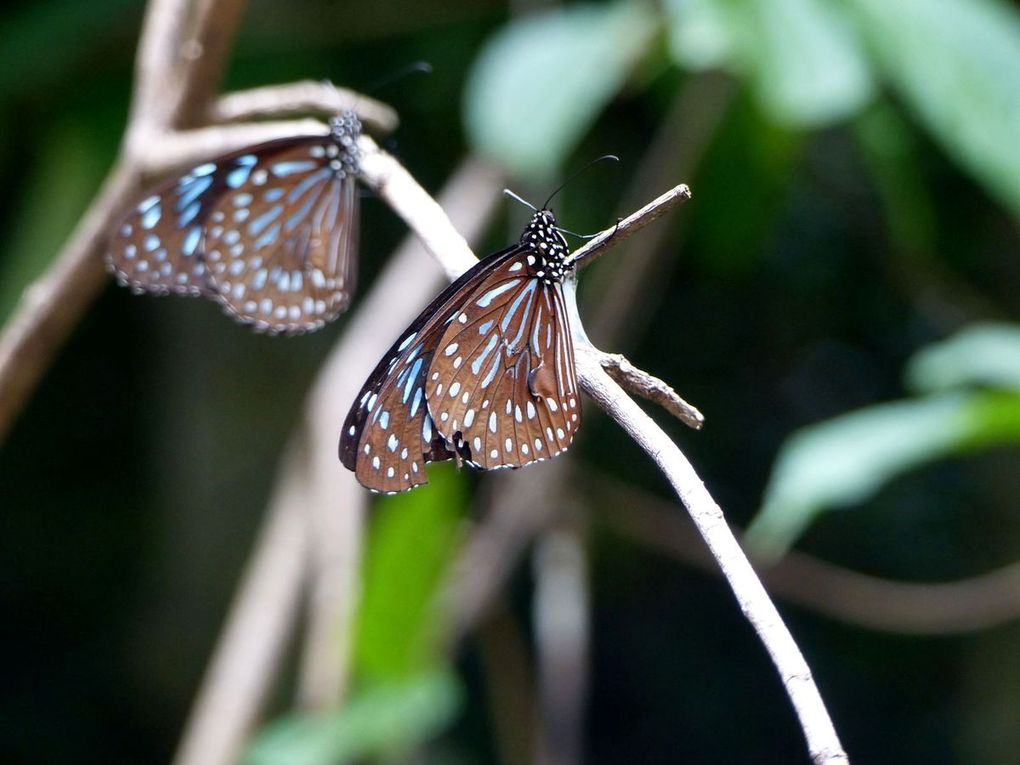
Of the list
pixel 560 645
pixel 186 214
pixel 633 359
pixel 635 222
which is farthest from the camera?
pixel 633 359

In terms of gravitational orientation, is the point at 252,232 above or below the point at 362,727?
above

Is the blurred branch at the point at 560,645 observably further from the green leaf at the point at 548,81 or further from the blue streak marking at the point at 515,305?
the blue streak marking at the point at 515,305

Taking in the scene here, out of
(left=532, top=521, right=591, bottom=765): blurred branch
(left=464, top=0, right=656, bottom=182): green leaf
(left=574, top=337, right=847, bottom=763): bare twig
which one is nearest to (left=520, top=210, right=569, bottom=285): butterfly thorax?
(left=574, top=337, right=847, bottom=763): bare twig

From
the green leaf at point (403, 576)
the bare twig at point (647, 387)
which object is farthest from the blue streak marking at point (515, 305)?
the green leaf at point (403, 576)

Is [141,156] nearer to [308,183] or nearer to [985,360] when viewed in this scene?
[308,183]

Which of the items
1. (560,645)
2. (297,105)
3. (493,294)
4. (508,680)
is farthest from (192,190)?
(508,680)

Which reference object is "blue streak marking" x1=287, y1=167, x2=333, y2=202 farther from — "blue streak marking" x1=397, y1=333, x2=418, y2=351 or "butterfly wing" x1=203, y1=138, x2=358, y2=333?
"blue streak marking" x1=397, y1=333, x2=418, y2=351
